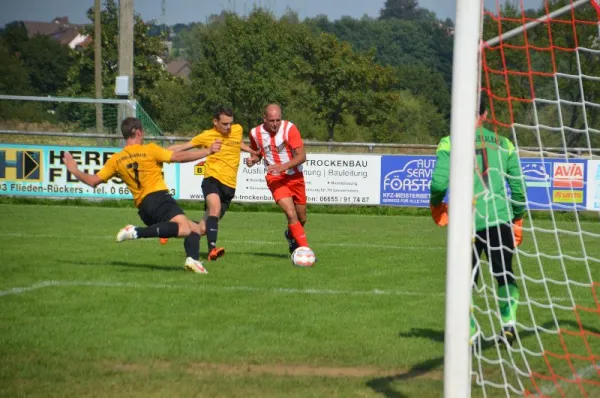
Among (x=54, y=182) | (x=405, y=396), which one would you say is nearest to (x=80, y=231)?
(x=54, y=182)

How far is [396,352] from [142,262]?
582cm

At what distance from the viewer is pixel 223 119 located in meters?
13.3

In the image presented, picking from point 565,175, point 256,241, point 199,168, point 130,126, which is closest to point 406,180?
point 565,175

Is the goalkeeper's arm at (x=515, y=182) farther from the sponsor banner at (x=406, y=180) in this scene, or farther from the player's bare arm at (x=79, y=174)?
the sponsor banner at (x=406, y=180)

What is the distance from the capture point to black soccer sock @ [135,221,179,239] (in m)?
11.1

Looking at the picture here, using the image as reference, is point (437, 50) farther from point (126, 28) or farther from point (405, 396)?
point (405, 396)

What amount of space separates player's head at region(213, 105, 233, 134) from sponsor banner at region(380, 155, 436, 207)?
1049 centimetres

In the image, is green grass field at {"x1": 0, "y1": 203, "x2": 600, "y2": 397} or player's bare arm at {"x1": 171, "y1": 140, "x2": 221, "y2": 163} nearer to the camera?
green grass field at {"x1": 0, "y1": 203, "x2": 600, "y2": 397}

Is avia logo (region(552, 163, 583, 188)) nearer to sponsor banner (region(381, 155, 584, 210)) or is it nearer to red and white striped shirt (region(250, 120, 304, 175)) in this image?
sponsor banner (region(381, 155, 584, 210))

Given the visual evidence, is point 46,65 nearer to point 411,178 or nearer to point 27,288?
point 411,178

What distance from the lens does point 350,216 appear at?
Result: 22969 millimetres

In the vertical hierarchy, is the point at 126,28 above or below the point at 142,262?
above

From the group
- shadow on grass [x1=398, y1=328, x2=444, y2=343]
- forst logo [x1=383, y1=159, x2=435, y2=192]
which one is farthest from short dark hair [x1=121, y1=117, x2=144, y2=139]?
forst logo [x1=383, y1=159, x2=435, y2=192]

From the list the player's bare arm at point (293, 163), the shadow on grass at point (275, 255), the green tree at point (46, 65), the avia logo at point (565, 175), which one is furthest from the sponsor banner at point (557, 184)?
the green tree at point (46, 65)
